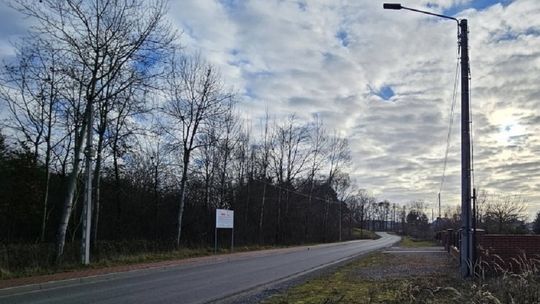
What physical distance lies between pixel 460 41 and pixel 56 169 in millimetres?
33664

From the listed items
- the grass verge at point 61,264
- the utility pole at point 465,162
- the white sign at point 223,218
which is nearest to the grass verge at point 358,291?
the utility pole at point 465,162

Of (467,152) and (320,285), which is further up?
(467,152)

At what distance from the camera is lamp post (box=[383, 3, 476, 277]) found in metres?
15.2

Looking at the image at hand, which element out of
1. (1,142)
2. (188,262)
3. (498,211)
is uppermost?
(1,142)

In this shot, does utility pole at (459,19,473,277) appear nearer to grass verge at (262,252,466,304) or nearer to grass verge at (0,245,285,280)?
grass verge at (262,252,466,304)

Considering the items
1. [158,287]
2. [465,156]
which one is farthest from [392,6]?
[158,287]

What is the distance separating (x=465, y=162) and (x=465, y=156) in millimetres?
174

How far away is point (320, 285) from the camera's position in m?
16.2

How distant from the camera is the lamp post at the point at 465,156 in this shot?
49.9 ft

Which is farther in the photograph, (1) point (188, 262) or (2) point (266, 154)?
(2) point (266, 154)

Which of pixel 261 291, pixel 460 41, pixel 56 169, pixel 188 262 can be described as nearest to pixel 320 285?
pixel 261 291

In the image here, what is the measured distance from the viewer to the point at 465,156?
15.7 metres

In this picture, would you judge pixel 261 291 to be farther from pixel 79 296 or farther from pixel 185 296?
pixel 79 296

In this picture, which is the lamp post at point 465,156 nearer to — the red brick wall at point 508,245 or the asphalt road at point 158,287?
the red brick wall at point 508,245
